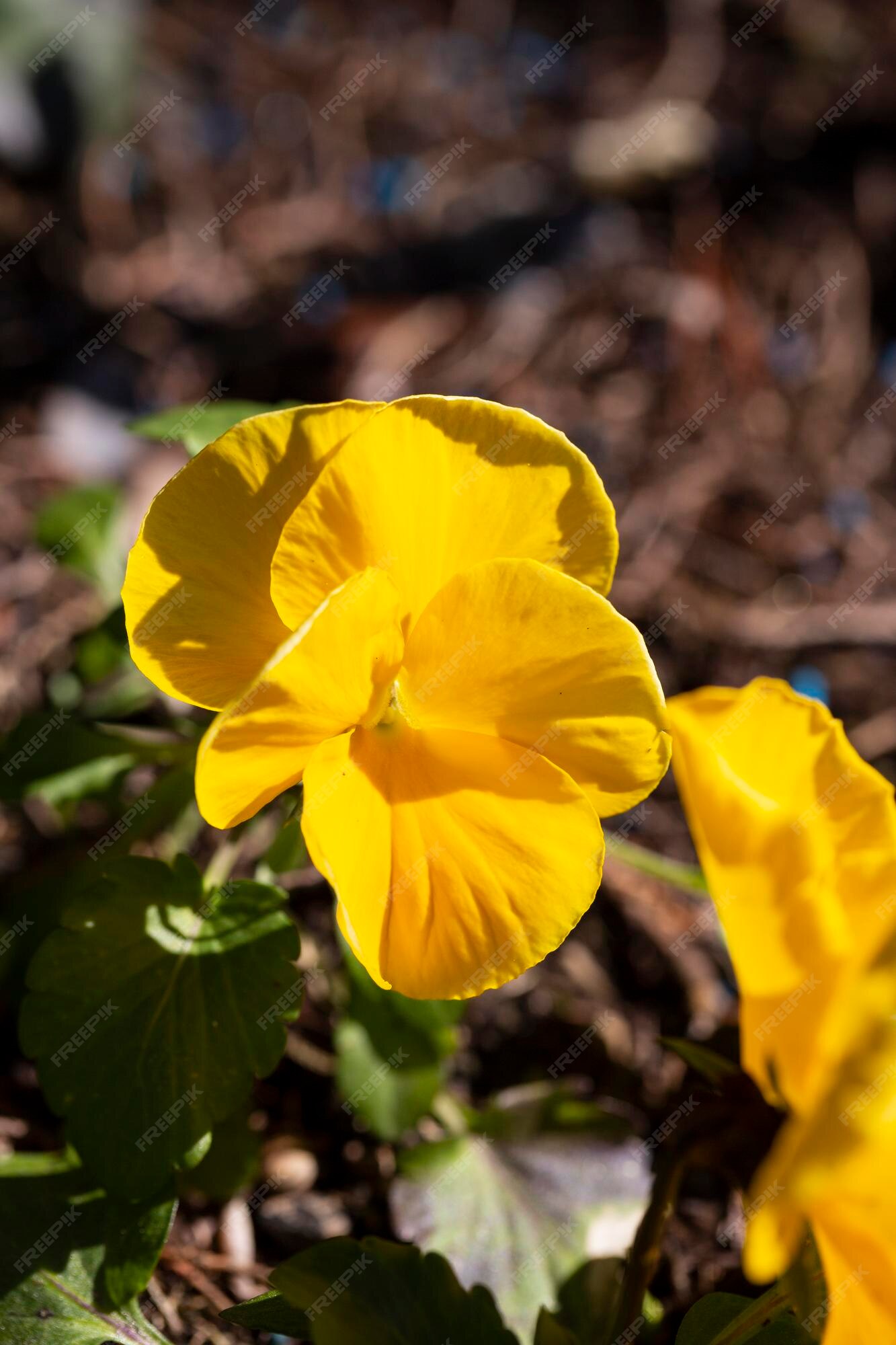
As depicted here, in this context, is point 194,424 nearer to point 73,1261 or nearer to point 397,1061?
point 397,1061

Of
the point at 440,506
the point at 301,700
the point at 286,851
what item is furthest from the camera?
the point at 286,851

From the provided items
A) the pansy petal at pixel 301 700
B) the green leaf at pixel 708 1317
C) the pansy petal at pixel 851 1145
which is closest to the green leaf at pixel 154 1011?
the pansy petal at pixel 301 700

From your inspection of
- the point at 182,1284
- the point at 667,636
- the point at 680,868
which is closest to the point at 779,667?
the point at 667,636

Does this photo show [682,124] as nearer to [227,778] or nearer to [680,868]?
[680,868]

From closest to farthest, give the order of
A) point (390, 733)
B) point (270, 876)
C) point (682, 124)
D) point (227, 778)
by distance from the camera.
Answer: point (227, 778), point (390, 733), point (270, 876), point (682, 124)

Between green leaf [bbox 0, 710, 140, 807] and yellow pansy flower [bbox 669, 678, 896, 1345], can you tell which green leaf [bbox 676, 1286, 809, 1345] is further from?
green leaf [bbox 0, 710, 140, 807]

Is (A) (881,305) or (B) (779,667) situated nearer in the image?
(B) (779,667)

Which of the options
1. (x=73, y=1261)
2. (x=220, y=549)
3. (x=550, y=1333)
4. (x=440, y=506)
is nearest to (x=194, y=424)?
(x=220, y=549)
